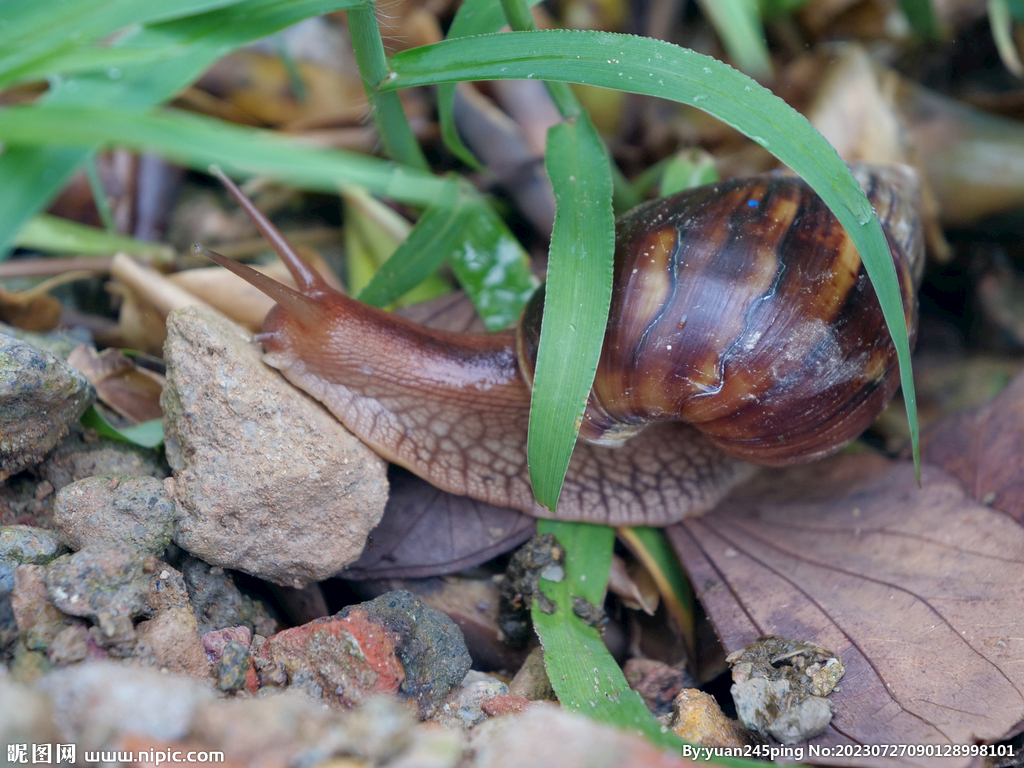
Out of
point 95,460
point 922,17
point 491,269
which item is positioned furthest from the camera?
point 922,17

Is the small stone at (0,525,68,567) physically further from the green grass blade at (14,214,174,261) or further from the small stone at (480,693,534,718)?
the green grass blade at (14,214,174,261)

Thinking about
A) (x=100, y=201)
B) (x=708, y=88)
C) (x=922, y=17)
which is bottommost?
(x=100, y=201)

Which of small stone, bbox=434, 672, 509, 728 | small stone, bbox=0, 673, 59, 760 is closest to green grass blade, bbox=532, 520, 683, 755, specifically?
small stone, bbox=434, 672, 509, 728

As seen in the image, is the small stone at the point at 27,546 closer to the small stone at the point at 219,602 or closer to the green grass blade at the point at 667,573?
the small stone at the point at 219,602

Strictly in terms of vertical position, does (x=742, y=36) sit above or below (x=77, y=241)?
above

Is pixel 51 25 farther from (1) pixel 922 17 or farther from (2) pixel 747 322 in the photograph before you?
(1) pixel 922 17

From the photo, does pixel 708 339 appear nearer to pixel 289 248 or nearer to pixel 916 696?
pixel 916 696

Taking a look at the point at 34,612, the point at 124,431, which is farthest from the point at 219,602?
the point at 124,431
